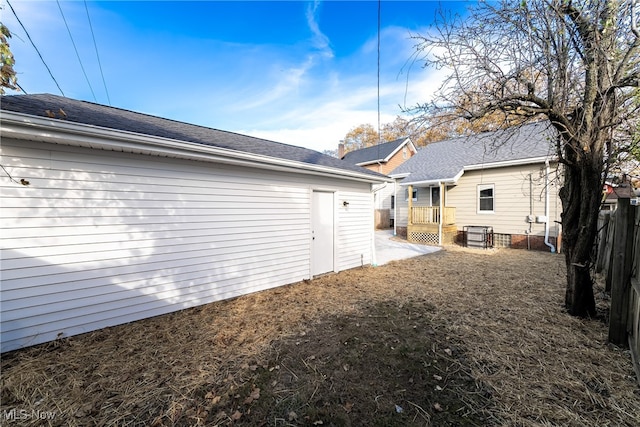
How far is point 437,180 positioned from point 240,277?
9989 mm

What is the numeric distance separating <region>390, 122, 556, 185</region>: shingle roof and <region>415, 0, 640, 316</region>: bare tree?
555 cm

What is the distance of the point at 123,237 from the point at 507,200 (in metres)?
12.8

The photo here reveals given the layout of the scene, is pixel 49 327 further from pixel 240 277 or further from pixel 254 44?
pixel 254 44

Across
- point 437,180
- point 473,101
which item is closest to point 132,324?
point 473,101

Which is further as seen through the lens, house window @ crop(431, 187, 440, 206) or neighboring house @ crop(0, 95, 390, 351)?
house window @ crop(431, 187, 440, 206)

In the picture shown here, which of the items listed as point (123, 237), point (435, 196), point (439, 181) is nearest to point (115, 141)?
point (123, 237)

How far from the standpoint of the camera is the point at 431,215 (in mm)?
11977

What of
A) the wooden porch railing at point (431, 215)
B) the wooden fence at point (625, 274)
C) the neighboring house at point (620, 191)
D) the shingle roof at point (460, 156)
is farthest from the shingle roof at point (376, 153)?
the wooden fence at point (625, 274)

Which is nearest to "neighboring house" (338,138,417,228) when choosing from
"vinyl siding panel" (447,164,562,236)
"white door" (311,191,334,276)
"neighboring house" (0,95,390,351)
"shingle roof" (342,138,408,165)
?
"shingle roof" (342,138,408,165)

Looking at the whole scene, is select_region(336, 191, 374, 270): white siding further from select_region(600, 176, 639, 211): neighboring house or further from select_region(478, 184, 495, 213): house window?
select_region(478, 184, 495, 213): house window

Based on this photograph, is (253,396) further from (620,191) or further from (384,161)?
(384,161)

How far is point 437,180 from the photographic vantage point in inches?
448

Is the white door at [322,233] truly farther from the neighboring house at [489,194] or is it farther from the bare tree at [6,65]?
the neighboring house at [489,194]

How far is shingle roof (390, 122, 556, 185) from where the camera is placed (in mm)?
9711
